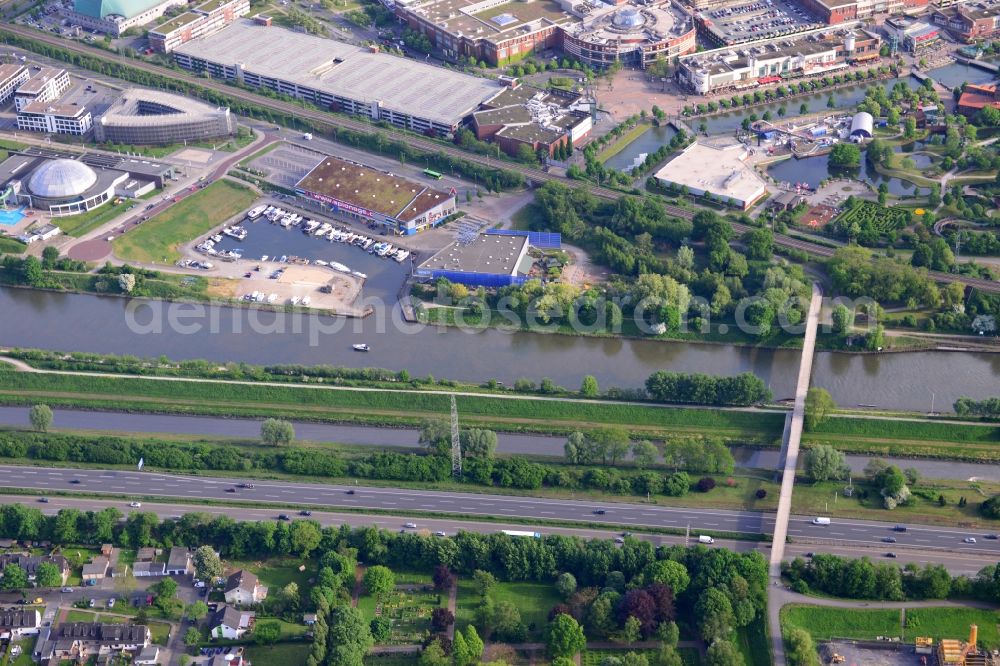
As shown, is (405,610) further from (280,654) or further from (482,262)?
(482,262)

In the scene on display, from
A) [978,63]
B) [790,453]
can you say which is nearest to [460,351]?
[790,453]

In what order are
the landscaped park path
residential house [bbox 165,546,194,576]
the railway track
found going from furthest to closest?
the railway track < residential house [bbox 165,546,194,576] < the landscaped park path

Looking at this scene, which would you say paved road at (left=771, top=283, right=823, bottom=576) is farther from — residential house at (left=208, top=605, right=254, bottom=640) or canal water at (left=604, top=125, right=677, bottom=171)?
residential house at (left=208, top=605, right=254, bottom=640)

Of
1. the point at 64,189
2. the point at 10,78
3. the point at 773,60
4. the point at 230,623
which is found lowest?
the point at 230,623

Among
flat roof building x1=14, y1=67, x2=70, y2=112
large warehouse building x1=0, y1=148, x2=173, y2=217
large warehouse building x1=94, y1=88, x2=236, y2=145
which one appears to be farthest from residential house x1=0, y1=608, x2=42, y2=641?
flat roof building x1=14, y1=67, x2=70, y2=112

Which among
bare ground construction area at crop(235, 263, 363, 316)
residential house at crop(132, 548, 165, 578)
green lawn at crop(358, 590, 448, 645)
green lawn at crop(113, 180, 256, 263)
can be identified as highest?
green lawn at crop(113, 180, 256, 263)

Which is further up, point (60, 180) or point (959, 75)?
point (60, 180)
